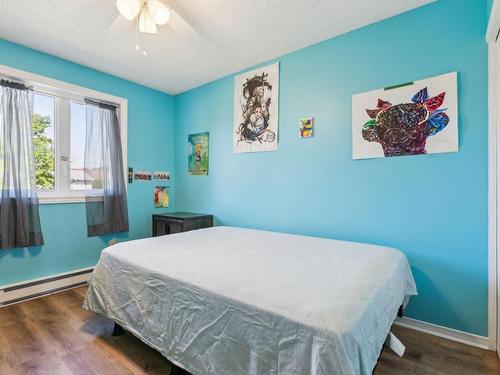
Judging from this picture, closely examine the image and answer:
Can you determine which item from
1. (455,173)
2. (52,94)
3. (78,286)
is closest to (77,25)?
(52,94)

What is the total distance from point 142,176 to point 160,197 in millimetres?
387

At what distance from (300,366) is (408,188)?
62.7 inches

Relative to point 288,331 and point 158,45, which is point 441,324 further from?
point 158,45

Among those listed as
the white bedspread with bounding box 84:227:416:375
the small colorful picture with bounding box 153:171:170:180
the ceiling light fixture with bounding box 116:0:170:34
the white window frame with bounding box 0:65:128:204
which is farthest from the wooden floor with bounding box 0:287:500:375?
the ceiling light fixture with bounding box 116:0:170:34

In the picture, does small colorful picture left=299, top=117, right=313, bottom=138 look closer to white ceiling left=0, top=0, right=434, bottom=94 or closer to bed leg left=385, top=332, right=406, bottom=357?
white ceiling left=0, top=0, right=434, bottom=94

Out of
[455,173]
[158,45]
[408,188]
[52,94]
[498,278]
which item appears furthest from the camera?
[52,94]

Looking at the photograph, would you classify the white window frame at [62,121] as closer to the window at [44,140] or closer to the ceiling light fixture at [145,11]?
the window at [44,140]

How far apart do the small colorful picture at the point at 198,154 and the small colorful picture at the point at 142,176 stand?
0.54m

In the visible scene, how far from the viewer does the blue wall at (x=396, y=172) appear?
67.3 inches

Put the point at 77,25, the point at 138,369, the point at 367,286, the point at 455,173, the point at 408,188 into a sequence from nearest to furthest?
the point at 367,286
the point at 138,369
the point at 455,173
the point at 408,188
the point at 77,25

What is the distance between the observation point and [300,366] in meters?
0.87

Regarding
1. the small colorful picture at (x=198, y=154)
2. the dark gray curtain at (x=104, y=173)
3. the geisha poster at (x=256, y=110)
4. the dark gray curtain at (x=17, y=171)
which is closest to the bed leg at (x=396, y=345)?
the geisha poster at (x=256, y=110)

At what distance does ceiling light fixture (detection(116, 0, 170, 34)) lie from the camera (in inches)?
64.6

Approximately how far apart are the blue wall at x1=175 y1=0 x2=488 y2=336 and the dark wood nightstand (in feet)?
1.88
